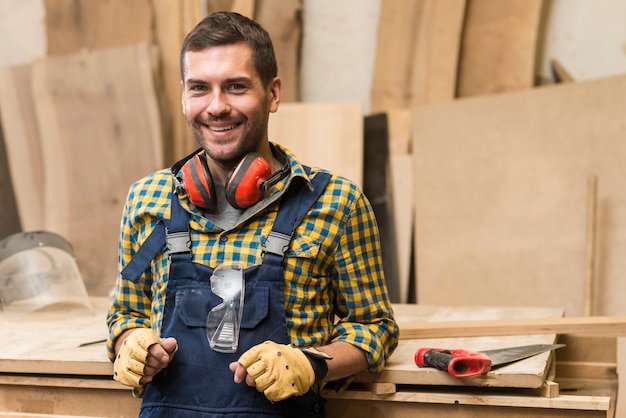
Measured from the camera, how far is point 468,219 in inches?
182

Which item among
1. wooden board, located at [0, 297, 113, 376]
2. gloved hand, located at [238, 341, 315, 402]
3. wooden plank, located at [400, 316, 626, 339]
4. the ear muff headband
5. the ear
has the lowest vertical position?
wooden board, located at [0, 297, 113, 376]

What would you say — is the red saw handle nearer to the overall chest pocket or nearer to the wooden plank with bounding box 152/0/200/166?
the overall chest pocket

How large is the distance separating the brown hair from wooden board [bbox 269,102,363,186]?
251 cm

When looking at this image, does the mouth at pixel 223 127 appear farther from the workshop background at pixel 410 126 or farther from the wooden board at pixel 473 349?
the workshop background at pixel 410 126

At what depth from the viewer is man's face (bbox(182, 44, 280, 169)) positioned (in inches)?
85.6

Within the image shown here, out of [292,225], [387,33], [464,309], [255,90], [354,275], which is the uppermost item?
[387,33]

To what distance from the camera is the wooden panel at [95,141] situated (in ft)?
16.2

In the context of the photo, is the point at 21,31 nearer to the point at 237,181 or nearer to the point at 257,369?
the point at 237,181

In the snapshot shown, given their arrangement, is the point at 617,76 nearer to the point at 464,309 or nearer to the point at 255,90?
the point at 464,309

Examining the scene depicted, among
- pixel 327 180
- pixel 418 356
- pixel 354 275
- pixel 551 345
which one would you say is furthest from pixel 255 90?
pixel 551 345

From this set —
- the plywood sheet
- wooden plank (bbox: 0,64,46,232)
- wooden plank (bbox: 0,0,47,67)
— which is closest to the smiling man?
the plywood sheet

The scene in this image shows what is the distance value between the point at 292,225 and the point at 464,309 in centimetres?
137

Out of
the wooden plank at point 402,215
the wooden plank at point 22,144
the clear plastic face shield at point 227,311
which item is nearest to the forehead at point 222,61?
the clear plastic face shield at point 227,311

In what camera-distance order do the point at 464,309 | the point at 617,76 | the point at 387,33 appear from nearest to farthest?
the point at 464,309
the point at 617,76
the point at 387,33
